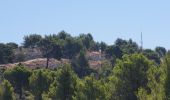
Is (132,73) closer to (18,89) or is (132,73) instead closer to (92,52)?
(18,89)

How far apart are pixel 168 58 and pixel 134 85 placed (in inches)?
378

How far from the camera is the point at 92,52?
597ft

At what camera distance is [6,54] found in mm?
152875

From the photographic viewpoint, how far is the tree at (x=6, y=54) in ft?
477

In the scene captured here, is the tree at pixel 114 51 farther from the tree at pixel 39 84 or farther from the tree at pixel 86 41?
the tree at pixel 39 84

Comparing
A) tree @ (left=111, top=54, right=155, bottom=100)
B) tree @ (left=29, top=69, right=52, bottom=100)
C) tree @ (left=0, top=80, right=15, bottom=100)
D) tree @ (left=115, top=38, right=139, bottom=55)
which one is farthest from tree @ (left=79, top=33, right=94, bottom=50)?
tree @ (left=111, top=54, right=155, bottom=100)

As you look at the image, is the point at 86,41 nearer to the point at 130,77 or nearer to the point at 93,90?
the point at 93,90

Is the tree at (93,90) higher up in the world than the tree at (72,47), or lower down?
lower down

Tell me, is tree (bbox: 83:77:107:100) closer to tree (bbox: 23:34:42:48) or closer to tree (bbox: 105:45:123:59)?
tree (bbox: 105:45:123:59)

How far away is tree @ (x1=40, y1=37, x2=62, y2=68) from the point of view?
14480 cm

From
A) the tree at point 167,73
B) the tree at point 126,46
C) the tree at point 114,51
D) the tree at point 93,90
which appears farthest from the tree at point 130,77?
the tree at point 114,51

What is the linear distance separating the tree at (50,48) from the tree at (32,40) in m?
6.56

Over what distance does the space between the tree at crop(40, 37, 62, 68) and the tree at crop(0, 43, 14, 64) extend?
10846 millimetres

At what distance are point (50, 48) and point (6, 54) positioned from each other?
16.5 m
